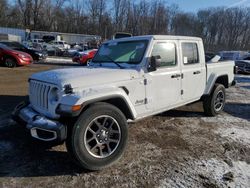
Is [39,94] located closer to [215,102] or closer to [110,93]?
[110,93]

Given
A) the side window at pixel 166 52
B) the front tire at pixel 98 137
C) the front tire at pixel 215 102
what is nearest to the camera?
the front tire at pixel 98 137

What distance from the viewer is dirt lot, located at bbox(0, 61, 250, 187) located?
11.0 feet

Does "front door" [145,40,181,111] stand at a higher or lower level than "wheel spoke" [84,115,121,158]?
higher

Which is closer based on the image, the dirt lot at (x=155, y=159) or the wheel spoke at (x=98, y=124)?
the dirt lot at (x=155, y=159)

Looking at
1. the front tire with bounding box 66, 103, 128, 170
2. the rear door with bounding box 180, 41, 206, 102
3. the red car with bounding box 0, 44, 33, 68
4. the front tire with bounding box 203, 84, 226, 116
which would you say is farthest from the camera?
the red car with bounding box 0, 44, 33, 68

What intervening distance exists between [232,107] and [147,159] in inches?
174

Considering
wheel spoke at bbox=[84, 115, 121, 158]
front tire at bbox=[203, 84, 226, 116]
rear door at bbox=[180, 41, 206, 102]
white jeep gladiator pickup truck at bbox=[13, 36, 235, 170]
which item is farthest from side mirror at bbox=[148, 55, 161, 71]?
front tire at bbox=[203, 84, 226, 116]

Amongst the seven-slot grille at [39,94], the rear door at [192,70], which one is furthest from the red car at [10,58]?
the rear door at [192,70]

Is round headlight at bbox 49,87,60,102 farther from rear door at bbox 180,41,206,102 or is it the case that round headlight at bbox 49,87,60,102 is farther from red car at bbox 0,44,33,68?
red car at bbox 0,44,33,68

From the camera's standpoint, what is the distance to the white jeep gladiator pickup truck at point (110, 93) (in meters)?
3.39

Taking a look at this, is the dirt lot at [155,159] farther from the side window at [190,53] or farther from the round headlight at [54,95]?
the side window at [190,53]

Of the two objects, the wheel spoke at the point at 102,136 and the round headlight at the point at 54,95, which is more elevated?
the round headlight at the point at 54,95

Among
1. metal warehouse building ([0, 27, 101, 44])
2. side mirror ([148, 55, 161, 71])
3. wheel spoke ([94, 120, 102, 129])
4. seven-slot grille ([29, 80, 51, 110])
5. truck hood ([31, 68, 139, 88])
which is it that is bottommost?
wheel spoke ([94, 120, 102, 129])

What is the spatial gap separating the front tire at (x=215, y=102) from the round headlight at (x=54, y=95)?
3836 millimetres
